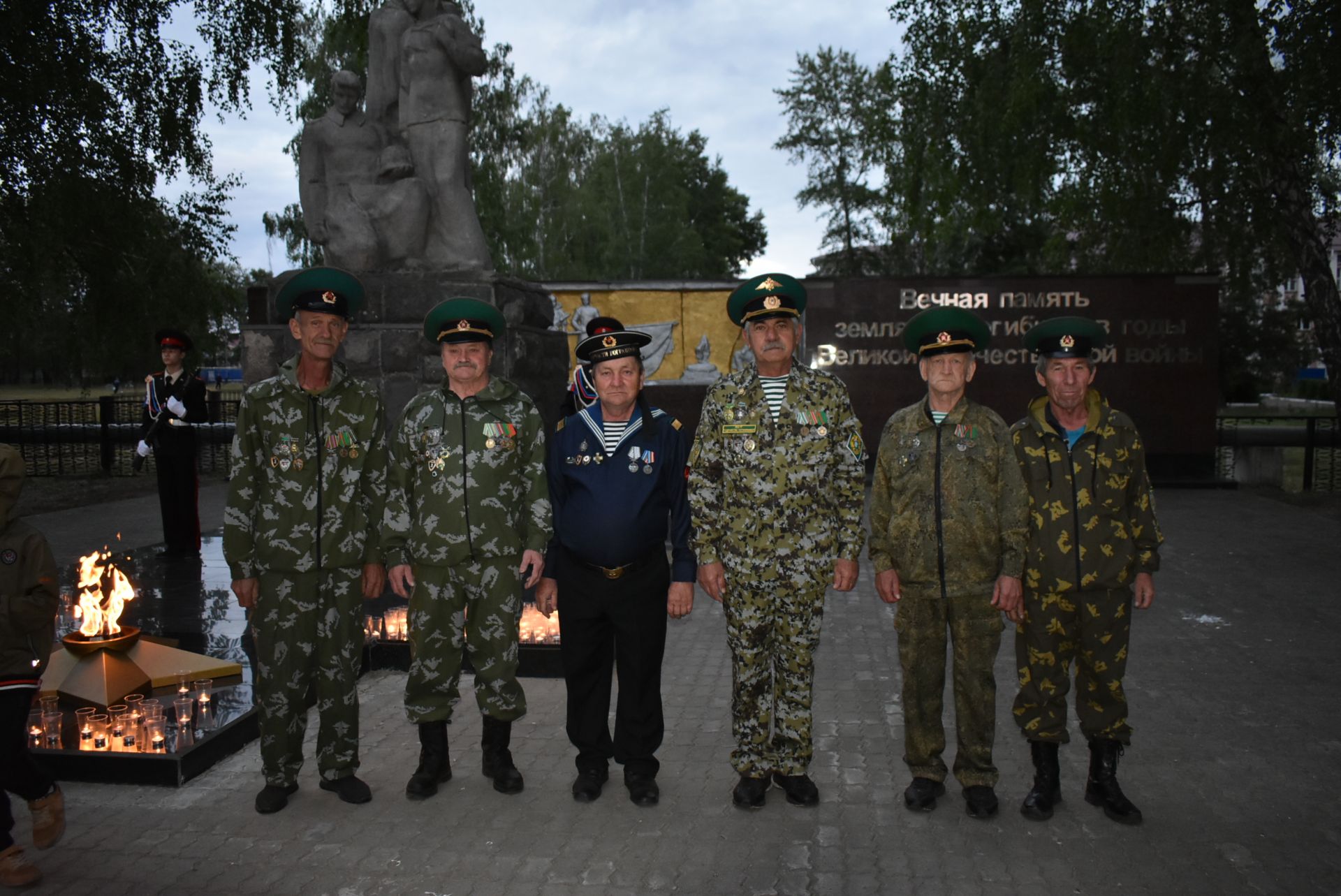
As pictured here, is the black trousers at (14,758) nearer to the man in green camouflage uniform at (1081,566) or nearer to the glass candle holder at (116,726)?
the glass candle holder at (116,726)

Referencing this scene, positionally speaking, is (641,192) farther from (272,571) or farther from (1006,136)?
(272,571)

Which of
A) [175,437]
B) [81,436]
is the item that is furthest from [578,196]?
[175,437]

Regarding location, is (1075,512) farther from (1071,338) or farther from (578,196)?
(578,196)

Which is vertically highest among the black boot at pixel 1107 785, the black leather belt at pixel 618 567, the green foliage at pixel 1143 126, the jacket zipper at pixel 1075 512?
the green foliage at pixel 1143 126

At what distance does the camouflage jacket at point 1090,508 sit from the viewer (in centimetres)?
388

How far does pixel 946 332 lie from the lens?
3963 millimetres

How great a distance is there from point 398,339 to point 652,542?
13.8 ft

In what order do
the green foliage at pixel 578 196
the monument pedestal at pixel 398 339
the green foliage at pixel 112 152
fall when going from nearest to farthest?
the monument pedestal at pixel 398 339
the green foliage at pixel 112 152
the green foliage at pixel 578 196

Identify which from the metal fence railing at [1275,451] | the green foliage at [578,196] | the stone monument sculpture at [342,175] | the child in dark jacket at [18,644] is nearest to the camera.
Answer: the child in dark jacket at [18,644]

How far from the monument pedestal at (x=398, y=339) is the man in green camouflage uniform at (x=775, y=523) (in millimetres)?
3805

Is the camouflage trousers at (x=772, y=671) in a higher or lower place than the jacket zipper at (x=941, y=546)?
lower

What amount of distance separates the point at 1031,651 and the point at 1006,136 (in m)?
12.2

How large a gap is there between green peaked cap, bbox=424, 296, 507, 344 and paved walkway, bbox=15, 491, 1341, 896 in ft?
6.17

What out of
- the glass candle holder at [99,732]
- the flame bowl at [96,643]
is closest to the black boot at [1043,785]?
the glass candle holder at [99,732]
